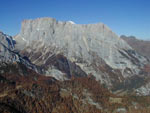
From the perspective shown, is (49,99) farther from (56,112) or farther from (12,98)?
(12,98)

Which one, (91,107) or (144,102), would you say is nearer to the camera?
(91,107)

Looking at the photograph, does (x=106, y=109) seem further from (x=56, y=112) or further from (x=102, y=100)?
(x=56, y=112)

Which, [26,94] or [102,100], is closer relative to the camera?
[26,94]

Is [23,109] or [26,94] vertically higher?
[26,94]

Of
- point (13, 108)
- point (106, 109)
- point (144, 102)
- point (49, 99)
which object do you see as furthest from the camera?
point (144, 102)

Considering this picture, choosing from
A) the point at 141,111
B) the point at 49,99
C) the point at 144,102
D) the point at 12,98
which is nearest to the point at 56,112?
the point at 49,99

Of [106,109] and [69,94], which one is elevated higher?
[69,94]

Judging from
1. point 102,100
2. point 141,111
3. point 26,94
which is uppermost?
Result: point 26,94

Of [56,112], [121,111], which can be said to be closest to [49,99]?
[56,112]

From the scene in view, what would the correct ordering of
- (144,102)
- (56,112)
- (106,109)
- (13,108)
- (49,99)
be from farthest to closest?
1. (144,102)
2. (106,109)
3. (49,99)
4. (56,112)
5. (13,108)
